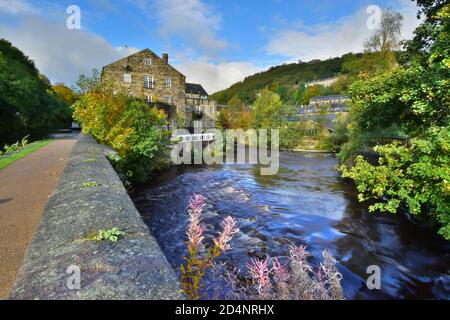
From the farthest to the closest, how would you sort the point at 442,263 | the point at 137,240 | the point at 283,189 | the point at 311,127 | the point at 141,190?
1. the point at 311,127
2. the point at 283,189
3. the point at 141,190
4. the point at 442,263
5. the point at 137,240

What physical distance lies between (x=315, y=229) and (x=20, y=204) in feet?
31.0

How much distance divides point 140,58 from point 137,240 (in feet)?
133

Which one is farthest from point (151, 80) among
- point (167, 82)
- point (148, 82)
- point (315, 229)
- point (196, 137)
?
point (315, 229)

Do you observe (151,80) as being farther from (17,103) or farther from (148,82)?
(17,103)

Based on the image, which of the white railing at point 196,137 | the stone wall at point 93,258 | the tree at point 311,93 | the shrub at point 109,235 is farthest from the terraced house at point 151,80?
the tree at point 311,93

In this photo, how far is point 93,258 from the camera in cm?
277

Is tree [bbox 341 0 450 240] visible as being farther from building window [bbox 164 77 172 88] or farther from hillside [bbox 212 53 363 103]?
hillside [bbox 212 53 363 103]

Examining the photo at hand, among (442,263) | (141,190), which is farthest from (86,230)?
(141,190)

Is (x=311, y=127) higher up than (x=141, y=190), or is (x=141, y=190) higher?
(x=311, y=127)

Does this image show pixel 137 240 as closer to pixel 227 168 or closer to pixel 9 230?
pixel 9 230

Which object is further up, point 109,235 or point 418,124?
point 418,124

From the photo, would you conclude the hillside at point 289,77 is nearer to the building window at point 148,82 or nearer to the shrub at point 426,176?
the building window at point 148,82

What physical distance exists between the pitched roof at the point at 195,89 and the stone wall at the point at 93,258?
208ft
